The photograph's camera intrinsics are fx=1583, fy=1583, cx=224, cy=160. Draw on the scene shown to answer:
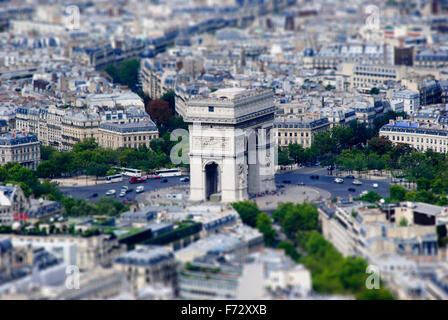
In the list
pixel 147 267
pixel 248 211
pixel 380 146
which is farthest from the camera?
pixel 380 146

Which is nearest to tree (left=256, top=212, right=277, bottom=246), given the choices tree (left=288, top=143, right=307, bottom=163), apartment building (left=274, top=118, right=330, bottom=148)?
tree (left=288, top=143, right=307, bottom=163)

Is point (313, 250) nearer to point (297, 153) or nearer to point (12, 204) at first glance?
point (12, 204)

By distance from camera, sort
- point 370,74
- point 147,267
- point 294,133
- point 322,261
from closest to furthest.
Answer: point 147,267
point 322,261
point 294,133
point 370,74

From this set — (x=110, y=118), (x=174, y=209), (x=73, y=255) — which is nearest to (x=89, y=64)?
(x=110, y=118)

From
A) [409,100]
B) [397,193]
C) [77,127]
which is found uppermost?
[409,100]

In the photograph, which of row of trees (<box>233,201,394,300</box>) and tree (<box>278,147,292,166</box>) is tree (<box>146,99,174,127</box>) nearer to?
tree (<box>278,147,292,166</box>)

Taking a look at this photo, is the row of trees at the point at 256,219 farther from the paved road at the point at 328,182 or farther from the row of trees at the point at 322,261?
the paved road at the point at 328,182

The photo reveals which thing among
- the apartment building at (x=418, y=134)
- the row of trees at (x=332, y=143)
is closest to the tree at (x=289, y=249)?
the row of trees at (x=332, y=143)

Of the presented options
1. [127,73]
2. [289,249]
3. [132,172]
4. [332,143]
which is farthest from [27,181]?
[127,73]
